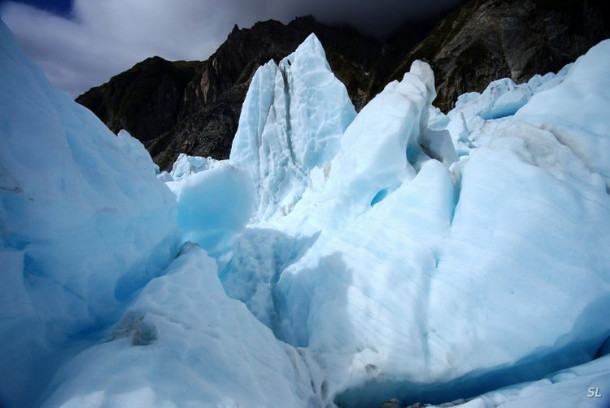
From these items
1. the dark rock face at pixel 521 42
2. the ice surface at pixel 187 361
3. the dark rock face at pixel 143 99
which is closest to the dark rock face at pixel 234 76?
the dark rock face at pixel 143 99

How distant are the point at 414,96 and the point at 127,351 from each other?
5264 millimetres

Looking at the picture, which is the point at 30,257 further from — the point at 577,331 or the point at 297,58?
the point at 297,58

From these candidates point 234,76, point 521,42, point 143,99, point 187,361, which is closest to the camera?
point 187,361

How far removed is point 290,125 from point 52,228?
8557 millimetres

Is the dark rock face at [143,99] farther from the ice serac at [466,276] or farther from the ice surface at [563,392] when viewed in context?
the ice surface at [563,392]

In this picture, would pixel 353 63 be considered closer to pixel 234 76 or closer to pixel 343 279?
pixel 234 76

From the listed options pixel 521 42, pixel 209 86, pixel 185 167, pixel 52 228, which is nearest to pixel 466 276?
pixel 52 228

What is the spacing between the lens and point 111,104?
2227 inches

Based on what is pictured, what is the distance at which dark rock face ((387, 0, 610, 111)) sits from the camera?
33594mm

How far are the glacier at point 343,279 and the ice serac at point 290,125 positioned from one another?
160 inches

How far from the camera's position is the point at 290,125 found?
34.0 ft
